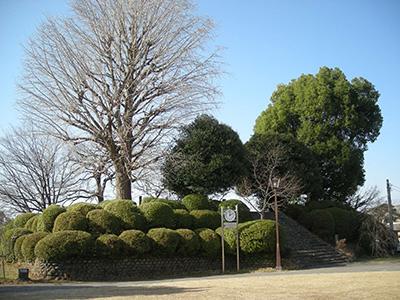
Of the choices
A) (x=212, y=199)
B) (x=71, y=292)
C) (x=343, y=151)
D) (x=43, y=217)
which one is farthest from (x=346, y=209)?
(x=71, y=292)

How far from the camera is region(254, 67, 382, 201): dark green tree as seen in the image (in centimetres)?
3241

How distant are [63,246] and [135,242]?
2.60 metres

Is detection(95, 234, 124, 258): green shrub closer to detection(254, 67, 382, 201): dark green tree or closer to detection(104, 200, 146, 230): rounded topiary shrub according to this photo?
detection(104, 200, 146, 230): rounded topiary shrub

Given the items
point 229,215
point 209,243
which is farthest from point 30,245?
point 229,215

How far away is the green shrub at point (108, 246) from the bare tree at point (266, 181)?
30.2ft

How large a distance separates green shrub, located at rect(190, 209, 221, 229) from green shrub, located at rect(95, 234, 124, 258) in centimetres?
406

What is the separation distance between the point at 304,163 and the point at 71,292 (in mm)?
19175

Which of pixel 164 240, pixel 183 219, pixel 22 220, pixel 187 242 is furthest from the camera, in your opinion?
pixel 22 220

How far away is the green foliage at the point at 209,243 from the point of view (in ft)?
63.1

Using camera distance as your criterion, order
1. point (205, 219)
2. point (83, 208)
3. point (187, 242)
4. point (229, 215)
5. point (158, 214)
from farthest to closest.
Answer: point (205, 219), point (158, 214), point (229, 215), point (83, 208), point (187, 242)

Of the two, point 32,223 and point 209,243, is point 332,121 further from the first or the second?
point 32,223

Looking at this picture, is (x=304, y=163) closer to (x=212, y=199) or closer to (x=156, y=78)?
(x=212, y=199)

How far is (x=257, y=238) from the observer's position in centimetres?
1952

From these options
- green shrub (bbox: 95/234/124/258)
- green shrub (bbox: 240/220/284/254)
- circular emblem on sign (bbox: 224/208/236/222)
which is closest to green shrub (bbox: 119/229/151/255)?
green shrub (bbox: 95/234/124/258)
